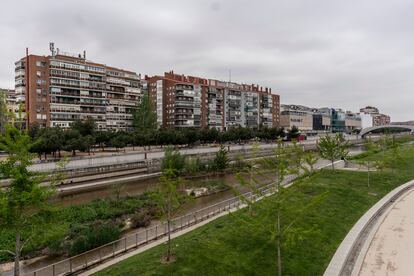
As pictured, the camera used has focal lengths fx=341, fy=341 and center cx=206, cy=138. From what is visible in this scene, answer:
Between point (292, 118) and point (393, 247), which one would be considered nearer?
point (393, 247)

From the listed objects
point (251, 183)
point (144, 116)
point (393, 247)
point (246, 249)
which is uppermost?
point (144, 116)

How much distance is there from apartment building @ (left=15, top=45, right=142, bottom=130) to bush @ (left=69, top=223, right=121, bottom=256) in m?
65.4

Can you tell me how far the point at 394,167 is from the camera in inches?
1844

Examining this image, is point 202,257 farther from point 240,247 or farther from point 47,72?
point 47,72

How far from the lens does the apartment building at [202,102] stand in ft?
369

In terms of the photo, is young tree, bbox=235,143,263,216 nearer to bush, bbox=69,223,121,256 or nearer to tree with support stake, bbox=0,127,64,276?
tree with support stake, bbox=0,127,64,276

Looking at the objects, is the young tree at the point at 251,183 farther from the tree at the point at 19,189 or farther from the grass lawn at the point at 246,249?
the tree at the point at 19,189

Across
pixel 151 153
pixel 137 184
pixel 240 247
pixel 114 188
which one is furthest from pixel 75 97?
pixel 240 247

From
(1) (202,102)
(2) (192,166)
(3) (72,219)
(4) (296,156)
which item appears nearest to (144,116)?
(1) (202,102)

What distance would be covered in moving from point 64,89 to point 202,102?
48.4 m

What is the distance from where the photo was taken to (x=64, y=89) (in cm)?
8325

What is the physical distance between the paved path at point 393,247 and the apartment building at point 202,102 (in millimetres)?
89783

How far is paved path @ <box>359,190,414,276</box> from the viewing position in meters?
16.1

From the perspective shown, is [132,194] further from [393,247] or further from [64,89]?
[64,89]
